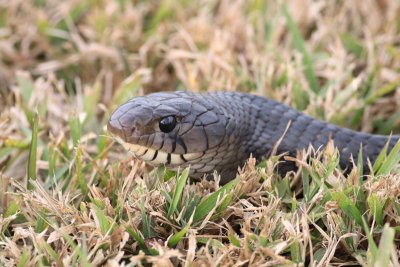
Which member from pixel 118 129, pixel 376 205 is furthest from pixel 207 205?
pixel 376 205

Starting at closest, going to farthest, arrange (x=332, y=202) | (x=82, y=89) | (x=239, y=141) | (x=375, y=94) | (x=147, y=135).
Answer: (x=332, y=202) < (x=147, y=135) < (x=239, y=141) < (x=375, y=94) < (x=82, y=89)

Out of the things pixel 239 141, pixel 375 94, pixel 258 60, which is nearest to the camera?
pixel 239 141

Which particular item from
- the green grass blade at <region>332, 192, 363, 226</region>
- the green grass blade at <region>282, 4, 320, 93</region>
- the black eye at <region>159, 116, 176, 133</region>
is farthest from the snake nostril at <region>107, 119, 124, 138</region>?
the green grass blade at <region>282, 4, 320, 93</region>

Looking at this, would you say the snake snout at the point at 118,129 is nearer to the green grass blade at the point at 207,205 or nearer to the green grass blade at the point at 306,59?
the green grass blade at the point at 207,205

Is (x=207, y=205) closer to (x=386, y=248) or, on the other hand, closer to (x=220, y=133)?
(x=220, y=133)

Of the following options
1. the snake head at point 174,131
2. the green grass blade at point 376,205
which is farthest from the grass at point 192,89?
the snake head at point 174,131

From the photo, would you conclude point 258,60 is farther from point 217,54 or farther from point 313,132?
point 313,132

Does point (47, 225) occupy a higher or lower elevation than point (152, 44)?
→ lower

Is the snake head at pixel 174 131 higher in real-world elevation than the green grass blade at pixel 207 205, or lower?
higher

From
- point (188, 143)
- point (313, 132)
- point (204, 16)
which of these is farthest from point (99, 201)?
point (204, 16)
